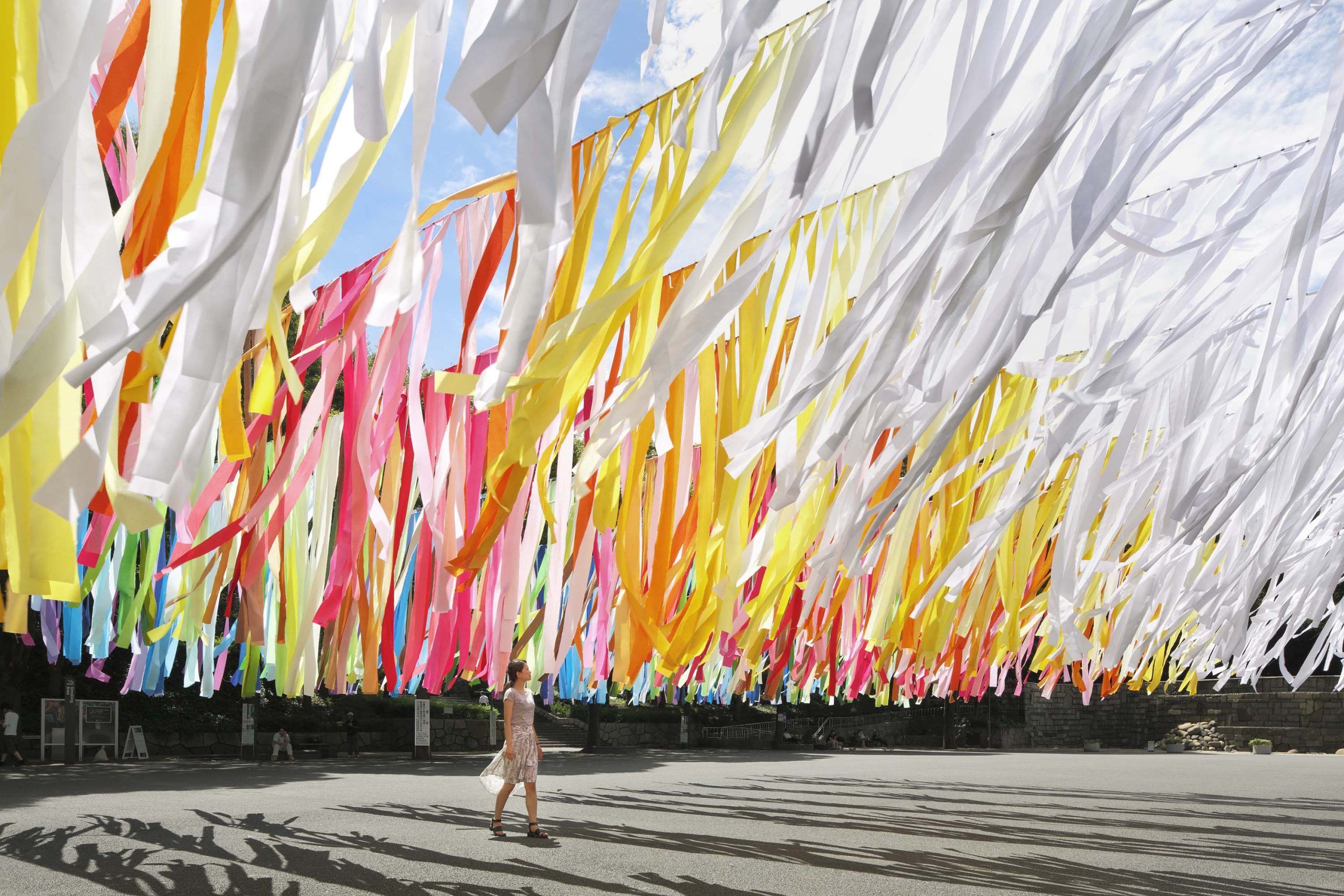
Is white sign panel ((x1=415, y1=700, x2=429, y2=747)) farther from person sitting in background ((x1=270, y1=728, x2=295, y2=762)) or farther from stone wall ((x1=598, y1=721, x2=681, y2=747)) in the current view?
stone wall ((x1=598, y1=721, x2=681, y2=747))

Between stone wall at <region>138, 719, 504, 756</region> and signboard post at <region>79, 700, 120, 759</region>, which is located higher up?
signboard post at <region>79, 700, 120, 759</region>

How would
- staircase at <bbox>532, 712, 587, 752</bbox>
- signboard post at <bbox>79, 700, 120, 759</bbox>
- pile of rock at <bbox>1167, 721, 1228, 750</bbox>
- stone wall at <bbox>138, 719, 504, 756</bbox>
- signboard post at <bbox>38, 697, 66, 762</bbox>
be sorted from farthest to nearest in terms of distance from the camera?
pile of rock at <bbox>1167, 721, 1228, 750</bbox> < staircase at <bbox>532, 712, 587, 752</bbox> < stone wall at <bbox>138, 719, 504, 756</bbox> < signboard post at <bbox>79, 700, 120, 759</bbox> < signboard post at <bbox>38, 697, 66, 762</bbox>

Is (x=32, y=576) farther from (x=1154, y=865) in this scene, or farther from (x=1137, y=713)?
(x=1137, y=713)

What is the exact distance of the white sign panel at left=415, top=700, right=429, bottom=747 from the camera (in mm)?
19656

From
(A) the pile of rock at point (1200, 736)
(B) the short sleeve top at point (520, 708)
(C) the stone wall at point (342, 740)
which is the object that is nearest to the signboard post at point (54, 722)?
(C) the stone wall at point (342, 740)

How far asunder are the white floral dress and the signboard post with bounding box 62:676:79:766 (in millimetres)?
11843

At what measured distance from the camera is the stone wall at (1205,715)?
3052 centimetres

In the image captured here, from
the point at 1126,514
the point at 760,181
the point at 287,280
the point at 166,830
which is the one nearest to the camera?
the point at 287,280

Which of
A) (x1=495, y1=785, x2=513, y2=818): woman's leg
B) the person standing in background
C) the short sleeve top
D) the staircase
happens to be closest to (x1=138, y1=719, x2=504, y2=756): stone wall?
the staircase

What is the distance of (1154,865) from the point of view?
652 centimetres

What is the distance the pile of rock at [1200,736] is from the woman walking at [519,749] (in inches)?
1209

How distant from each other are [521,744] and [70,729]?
1254 cm

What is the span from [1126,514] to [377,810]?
8499 mm

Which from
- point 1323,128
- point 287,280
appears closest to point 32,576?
point 287,280
